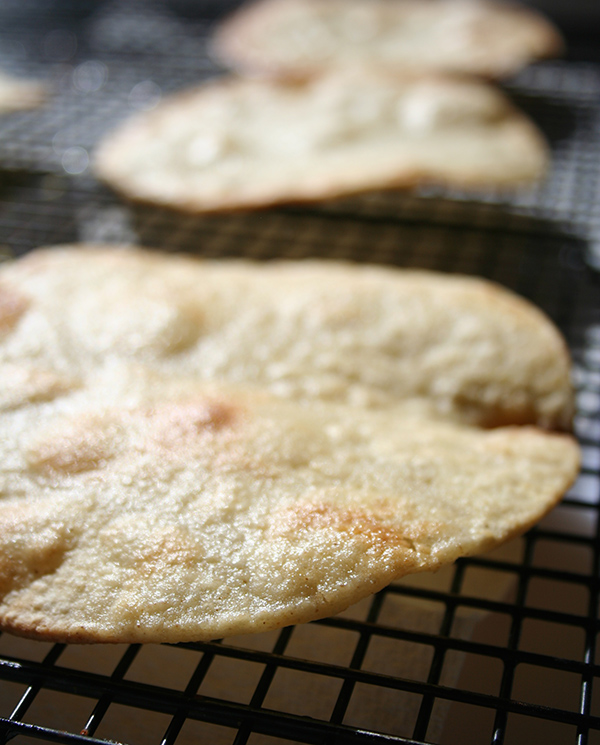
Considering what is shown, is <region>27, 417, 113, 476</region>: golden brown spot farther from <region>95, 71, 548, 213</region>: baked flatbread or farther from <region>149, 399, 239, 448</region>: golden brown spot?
<region>95, 71, 548, 213</region>: baked flatbread

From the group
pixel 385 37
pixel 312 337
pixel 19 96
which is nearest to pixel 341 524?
pixel 312 337

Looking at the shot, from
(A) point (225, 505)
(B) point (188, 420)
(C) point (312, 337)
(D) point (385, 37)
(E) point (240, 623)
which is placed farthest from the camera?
(D) point (385, 37)

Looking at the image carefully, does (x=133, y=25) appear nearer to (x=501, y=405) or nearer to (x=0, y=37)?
(x=0, y=37)

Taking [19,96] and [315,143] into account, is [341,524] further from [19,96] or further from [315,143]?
[19,96]

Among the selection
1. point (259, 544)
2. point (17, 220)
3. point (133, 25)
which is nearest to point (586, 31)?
point (133, 25)

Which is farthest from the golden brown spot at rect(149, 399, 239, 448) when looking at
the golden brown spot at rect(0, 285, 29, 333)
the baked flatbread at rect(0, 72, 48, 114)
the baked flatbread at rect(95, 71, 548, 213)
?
Result: the baked flatbread at rect(0, 72, 48, 114)

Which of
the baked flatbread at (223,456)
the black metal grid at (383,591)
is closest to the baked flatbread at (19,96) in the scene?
the black metal grid at (383,591)
